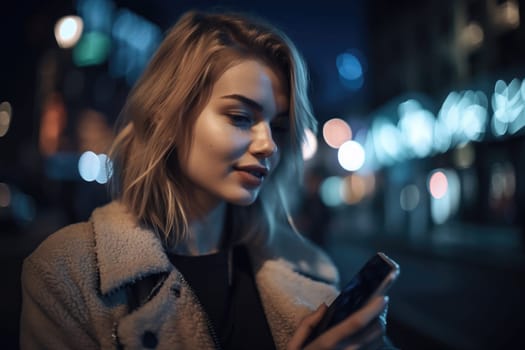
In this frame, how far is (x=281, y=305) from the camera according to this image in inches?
60.4

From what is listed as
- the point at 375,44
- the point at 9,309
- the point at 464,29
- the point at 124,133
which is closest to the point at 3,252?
the point at 9,309

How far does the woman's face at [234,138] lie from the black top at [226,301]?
28 centimetres

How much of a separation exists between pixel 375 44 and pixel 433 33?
6309 mm

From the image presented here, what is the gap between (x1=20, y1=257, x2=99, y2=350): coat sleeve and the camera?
3.87 feet

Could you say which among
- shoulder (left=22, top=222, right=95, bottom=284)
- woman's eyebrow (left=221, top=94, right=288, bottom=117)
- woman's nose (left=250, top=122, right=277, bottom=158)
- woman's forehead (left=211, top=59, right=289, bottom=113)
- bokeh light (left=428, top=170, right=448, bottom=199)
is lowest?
bokeh light (left=428, top=170, right=448, bottom=199)

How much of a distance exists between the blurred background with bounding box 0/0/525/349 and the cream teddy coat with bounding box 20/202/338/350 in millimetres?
463

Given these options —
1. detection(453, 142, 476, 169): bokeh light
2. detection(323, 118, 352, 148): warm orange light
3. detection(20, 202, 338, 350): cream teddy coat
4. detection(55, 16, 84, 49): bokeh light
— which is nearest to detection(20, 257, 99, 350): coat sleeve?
detection(20, 202, 338, 350): cream teddy coat

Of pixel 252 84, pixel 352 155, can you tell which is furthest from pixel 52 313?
pixel 352 155

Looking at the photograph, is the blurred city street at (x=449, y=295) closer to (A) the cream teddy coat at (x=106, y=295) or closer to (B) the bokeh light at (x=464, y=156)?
(A) the cream teddy coat at (x=106, y=295)

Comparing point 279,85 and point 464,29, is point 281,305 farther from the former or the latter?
point 464,29

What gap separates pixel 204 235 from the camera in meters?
1.60

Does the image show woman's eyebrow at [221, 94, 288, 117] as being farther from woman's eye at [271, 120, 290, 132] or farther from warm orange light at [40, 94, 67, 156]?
warm orange light at [40, 94, 67, 156]

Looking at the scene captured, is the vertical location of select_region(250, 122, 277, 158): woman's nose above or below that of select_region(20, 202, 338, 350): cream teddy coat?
above

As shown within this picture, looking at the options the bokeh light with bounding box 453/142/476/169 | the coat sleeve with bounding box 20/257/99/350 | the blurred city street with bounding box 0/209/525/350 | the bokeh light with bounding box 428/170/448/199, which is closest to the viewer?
the coat sleeve with bounding box 20/257/99/350
